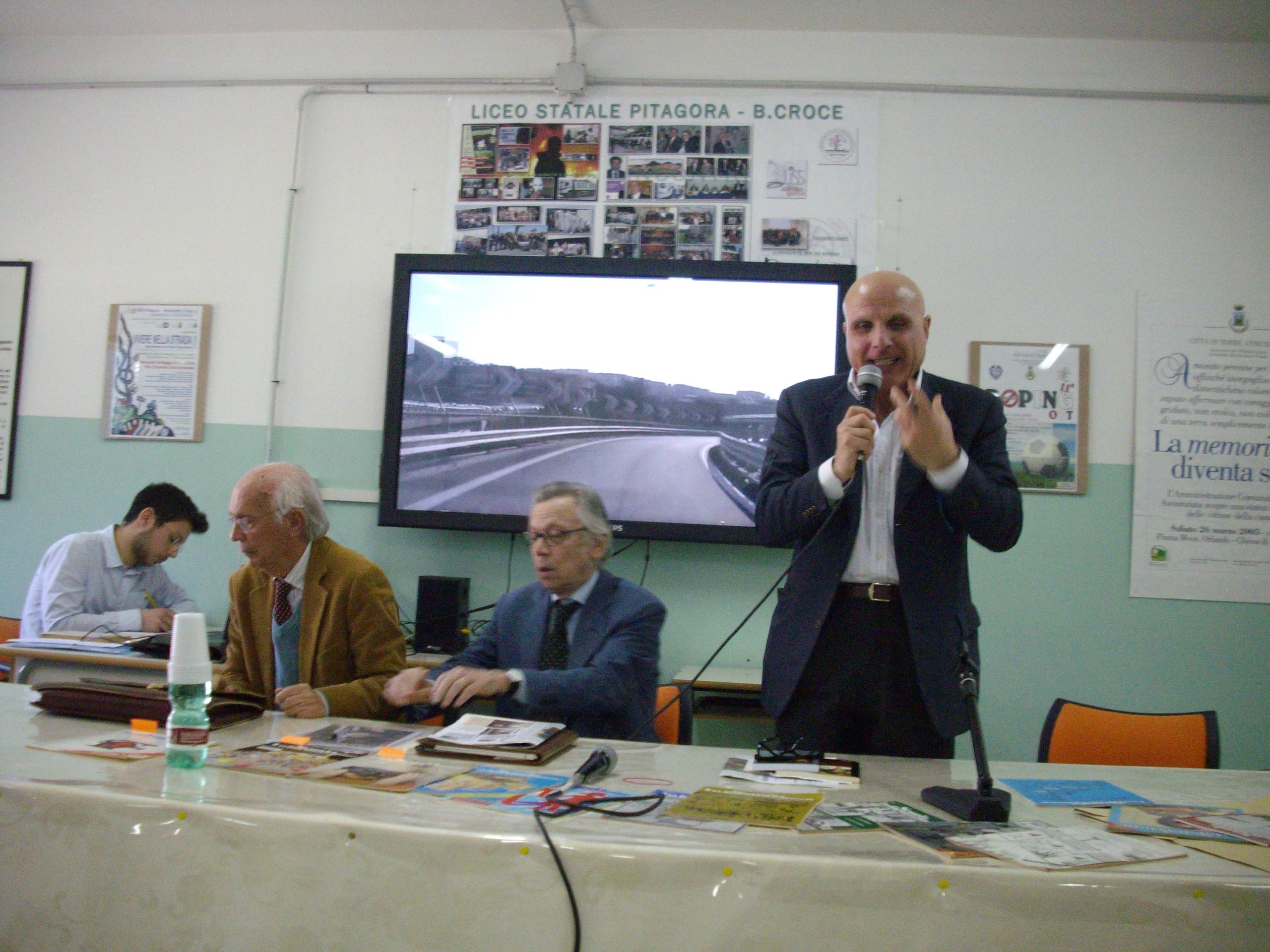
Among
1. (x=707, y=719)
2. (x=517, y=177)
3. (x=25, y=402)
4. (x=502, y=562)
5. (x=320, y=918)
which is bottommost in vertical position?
(x=707, y=719)

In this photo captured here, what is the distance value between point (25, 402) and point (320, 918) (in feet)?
12.6

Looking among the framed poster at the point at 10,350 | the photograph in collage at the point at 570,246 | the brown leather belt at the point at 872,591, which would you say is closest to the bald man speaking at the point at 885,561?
the brown leather belt at the point at 872,591

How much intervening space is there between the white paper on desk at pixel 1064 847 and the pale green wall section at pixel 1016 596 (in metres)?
2.39

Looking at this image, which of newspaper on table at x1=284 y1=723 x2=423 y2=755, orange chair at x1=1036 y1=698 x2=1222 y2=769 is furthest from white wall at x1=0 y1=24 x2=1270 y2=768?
newspaper on table at x1=284 y1=723 x2=423 y2=755

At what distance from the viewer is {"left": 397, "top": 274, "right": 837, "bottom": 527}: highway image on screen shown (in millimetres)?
3551

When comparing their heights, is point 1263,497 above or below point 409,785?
above

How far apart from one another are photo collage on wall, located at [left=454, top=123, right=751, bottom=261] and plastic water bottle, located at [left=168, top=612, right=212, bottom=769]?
8.32 feet

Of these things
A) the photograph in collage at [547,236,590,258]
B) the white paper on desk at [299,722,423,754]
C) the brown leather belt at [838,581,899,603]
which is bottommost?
the white paper on desk at [299,722,423,754]

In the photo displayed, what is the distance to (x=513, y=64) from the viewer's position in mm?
3848

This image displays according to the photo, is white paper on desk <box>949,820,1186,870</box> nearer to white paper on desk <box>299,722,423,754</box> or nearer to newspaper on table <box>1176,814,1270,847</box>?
newspaper on table <box>1176,814,1270,847</box>

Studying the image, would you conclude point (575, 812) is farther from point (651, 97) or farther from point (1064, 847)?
point (651, 97)

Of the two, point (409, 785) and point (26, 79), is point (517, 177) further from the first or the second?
point (409, 785)

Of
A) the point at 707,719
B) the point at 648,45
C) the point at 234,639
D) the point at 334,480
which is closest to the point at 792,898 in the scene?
the point at 234,639

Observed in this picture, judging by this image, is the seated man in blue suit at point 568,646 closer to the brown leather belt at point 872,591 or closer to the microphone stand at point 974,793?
the brown leather belt at point 872,591
